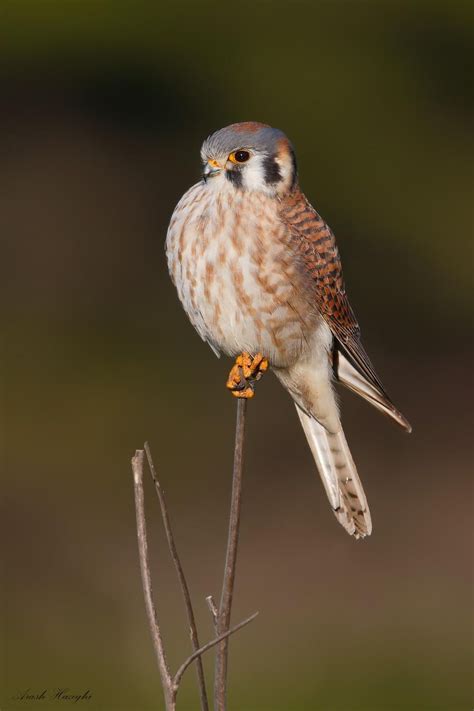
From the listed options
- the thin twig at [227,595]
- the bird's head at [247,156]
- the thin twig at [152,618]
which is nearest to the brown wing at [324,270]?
the bird's head at [247,156]

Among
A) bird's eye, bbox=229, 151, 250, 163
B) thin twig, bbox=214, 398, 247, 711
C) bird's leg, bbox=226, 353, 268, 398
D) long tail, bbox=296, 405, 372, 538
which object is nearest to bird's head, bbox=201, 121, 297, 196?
bird's eye, bbox=229, 151, 250, 163

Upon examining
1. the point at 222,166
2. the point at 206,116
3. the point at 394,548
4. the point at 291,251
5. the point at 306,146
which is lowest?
the point at 394,548

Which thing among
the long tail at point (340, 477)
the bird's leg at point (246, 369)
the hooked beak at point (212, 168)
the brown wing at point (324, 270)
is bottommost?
the long tail at point (340, 477)

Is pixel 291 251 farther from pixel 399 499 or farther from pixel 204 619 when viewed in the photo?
pixel 399 499

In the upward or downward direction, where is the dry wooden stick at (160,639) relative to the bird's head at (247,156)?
downward

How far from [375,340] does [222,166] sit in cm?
548

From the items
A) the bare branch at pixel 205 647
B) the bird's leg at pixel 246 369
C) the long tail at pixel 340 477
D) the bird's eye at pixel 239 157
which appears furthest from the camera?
the long tail at pixel 340 477

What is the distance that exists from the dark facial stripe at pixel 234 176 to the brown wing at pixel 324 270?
0.48 ft

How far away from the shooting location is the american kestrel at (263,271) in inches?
98.3

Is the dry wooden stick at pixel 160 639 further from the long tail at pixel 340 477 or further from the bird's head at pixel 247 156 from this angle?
the bird's head at pixel 247 156

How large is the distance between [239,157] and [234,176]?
0.15ft

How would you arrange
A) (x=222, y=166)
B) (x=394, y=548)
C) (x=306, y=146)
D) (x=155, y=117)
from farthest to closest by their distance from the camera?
(x=155, y=117) < (x=306, y=146) < (x=394, y=548) < (x=222, y=166)

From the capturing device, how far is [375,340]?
7863mm

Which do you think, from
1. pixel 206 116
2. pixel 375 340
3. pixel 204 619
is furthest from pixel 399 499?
pixel 206 116
